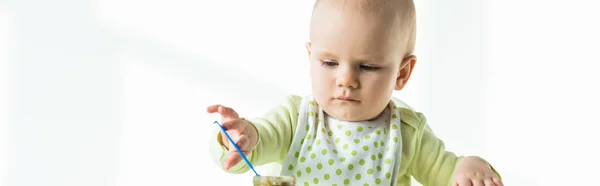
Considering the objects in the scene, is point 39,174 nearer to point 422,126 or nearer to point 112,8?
point 112,8

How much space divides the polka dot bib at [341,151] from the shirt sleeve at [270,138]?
0.7 inches

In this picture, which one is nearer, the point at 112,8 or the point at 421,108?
the point at 112,8

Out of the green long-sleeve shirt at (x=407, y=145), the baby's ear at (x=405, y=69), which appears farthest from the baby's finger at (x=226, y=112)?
the baby's ear at (x=405, y=69)

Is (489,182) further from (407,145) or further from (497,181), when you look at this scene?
(407,145)

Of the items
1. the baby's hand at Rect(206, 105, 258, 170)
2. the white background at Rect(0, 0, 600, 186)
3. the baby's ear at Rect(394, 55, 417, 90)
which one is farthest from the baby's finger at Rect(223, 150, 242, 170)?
the white background at Rect(0, 0, 600, 186)

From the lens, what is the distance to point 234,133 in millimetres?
1249

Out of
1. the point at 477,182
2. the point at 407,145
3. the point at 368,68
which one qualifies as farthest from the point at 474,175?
the point at 368,68

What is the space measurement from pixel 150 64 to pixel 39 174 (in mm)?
375

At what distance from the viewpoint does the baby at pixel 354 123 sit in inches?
52.0

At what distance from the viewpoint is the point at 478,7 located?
7.55 ft

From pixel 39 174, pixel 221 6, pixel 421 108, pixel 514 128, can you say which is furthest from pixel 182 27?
pixel 514 128

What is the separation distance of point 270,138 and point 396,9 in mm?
302

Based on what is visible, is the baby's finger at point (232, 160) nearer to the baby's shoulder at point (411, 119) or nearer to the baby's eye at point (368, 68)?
the baby's eye at point (368, 68)

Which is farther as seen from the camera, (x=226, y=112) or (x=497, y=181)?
(x=497, y=181)
